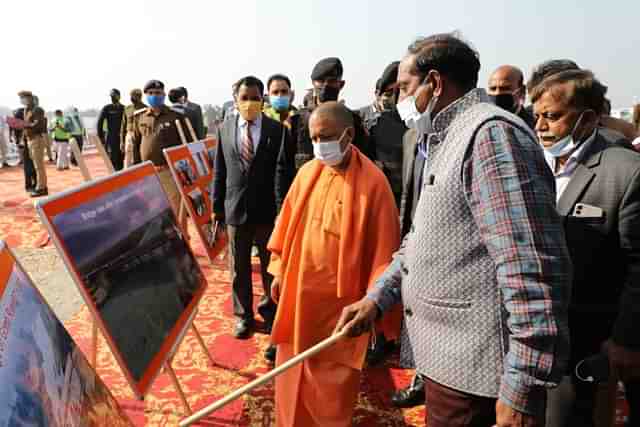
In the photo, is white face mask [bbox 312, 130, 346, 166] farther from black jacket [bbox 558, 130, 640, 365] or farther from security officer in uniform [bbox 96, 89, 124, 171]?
security officer in uniform [bbox 96, 89, 124, 171]

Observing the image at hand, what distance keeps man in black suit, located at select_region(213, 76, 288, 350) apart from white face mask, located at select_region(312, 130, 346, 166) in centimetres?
120

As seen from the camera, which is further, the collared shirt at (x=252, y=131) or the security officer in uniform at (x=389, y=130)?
the security officer in uniform at (x=389, y=130)

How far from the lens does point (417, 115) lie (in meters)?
1.46

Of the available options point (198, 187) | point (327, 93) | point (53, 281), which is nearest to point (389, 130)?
point (327, 93)

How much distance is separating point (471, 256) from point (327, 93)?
270 centimetres

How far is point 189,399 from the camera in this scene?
2.77 m

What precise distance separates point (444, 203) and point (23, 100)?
9333 mm

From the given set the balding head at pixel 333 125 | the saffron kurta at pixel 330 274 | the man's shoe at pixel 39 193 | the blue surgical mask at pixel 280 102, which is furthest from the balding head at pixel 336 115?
the man's shoe at pixel 39 193

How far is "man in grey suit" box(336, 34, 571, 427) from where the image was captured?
1.08 meters

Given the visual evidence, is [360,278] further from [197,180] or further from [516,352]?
[197,180]

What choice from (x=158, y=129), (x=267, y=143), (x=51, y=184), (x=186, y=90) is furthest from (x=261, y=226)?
(x=51, y=184)

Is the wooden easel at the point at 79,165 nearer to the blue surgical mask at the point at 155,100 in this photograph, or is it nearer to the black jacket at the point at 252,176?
the black jacket at the point at 252,176

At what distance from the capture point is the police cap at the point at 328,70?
3.64 metres

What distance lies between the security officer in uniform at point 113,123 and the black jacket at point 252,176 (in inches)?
178
